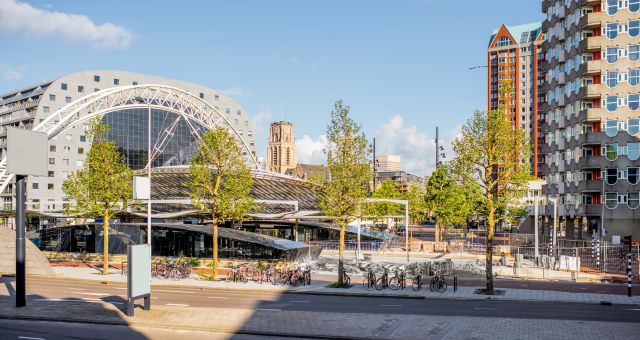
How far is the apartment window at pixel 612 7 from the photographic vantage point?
7531 cm

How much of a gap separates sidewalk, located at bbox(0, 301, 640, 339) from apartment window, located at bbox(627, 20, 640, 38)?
60.3m

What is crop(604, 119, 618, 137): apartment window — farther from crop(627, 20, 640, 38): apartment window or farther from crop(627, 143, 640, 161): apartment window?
crop(627, 20, 640, 38): apartment window

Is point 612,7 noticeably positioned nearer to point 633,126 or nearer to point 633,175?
point 633,126

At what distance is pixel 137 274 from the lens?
24703 millimetres

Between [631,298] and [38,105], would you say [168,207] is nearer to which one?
[38,105]

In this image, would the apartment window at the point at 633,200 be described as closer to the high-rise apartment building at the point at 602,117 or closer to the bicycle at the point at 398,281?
the high-rise apartment building at the point at 602,117

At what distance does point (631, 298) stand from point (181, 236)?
37635 millimetres

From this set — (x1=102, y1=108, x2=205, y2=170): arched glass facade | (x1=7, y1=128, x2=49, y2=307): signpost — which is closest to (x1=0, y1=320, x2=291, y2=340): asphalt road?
(x1=7, y1=128, x2=49, y2=307): signpost

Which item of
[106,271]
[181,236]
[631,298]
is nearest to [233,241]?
[181,236]

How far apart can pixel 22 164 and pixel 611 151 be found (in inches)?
2656

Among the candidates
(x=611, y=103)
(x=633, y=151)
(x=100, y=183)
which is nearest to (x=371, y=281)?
(x=100, y=183)

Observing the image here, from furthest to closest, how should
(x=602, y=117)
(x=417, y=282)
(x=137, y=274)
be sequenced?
(x=602, y=117), (x=417, y=282), (x=137, y=274)

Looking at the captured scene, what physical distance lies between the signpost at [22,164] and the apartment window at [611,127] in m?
66.3

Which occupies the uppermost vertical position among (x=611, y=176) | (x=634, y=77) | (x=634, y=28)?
(x=634, y=28)
